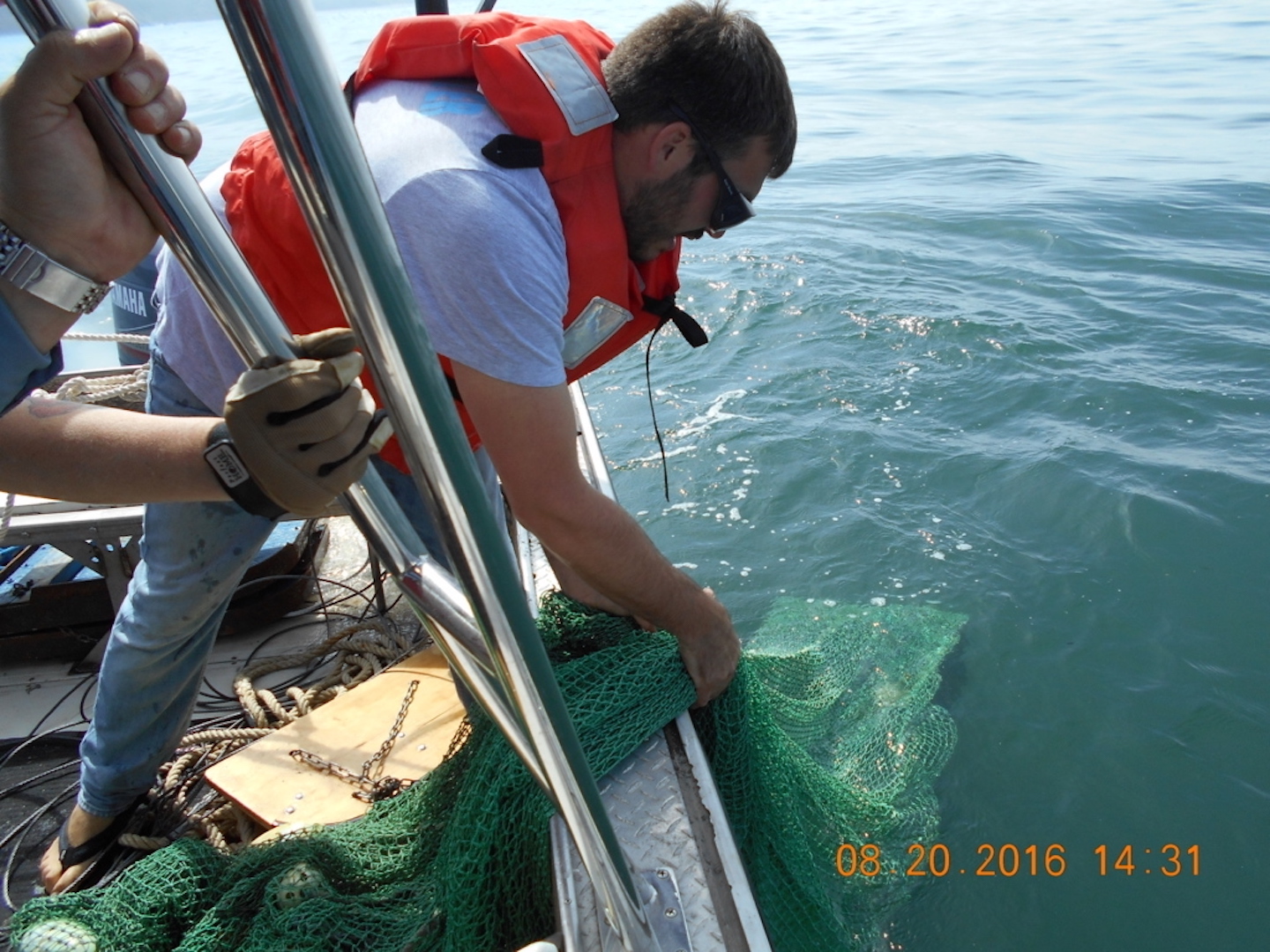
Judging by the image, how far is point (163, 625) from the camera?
213cm

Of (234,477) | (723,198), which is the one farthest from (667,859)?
(723,198)

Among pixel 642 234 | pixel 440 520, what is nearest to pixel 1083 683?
pixel 642 234

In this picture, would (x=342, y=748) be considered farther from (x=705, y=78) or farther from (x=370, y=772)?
(x=705, y=78)

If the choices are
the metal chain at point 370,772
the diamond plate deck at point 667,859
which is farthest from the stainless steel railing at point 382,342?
the metal chain at point 370,772

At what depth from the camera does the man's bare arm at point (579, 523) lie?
1.81m

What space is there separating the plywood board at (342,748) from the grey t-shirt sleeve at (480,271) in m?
1.12

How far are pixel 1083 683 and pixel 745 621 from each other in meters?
1.35

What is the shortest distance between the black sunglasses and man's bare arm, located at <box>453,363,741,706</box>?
649mm

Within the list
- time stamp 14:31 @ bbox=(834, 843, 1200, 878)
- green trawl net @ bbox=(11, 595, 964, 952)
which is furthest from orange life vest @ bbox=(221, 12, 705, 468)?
time stamp 14:31 @ bbox=(834, 843, 1200, 878)

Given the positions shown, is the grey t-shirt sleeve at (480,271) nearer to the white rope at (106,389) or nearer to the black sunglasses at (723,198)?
the black sunglasses at (723,198)

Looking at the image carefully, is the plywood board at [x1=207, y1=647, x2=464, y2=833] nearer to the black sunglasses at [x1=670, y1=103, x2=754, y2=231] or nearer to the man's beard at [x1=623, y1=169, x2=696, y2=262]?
the man's beard at [x1=623, y1=169, x2=696, y2=262]

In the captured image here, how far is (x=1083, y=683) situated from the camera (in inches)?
138

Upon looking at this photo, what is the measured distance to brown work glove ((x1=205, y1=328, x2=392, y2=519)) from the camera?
0.99 meters

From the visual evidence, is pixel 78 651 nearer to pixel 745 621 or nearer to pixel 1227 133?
pixel 745 621
